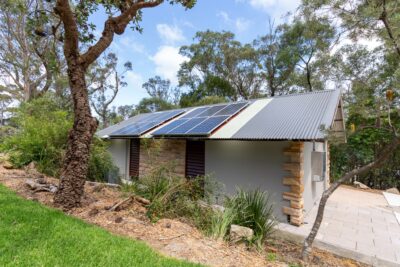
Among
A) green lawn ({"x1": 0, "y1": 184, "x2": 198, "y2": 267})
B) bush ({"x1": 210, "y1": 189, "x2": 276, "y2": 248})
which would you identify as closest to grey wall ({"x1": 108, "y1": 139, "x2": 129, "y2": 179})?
green lawn ({"x1": 0, "y1": 184, "x2": 198, "y2": 267})

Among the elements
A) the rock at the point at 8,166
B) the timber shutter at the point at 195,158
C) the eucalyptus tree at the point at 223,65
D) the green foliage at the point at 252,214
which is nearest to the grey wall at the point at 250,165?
the timber shutter at the point at 195,158

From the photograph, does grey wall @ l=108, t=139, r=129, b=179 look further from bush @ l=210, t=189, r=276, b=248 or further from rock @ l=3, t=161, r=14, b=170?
bush @ l=210, t=189, r=276, b=248

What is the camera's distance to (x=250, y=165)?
7.36 m

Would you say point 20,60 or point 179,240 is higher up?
point 20,60

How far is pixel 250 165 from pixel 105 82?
78.5 feet

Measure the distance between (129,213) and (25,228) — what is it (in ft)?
5.66

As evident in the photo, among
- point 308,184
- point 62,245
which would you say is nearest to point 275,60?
point 308,184

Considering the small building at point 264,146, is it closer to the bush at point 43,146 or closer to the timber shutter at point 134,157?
the timber shutter at point 134,157

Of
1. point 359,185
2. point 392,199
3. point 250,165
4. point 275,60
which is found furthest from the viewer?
point 275,60

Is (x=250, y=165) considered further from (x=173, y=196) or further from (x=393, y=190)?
(x=393, y=190)

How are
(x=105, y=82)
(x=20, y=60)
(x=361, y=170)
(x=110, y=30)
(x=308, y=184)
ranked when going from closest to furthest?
(x=361, y=170) → (x=110, y=30) → (x=308, y=184) → (x=20, y=60) → (x=105, y=82)

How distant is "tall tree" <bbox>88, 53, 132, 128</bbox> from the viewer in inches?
1006

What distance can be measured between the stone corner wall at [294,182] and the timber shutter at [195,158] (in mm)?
3082

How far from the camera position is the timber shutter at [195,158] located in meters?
8.76
